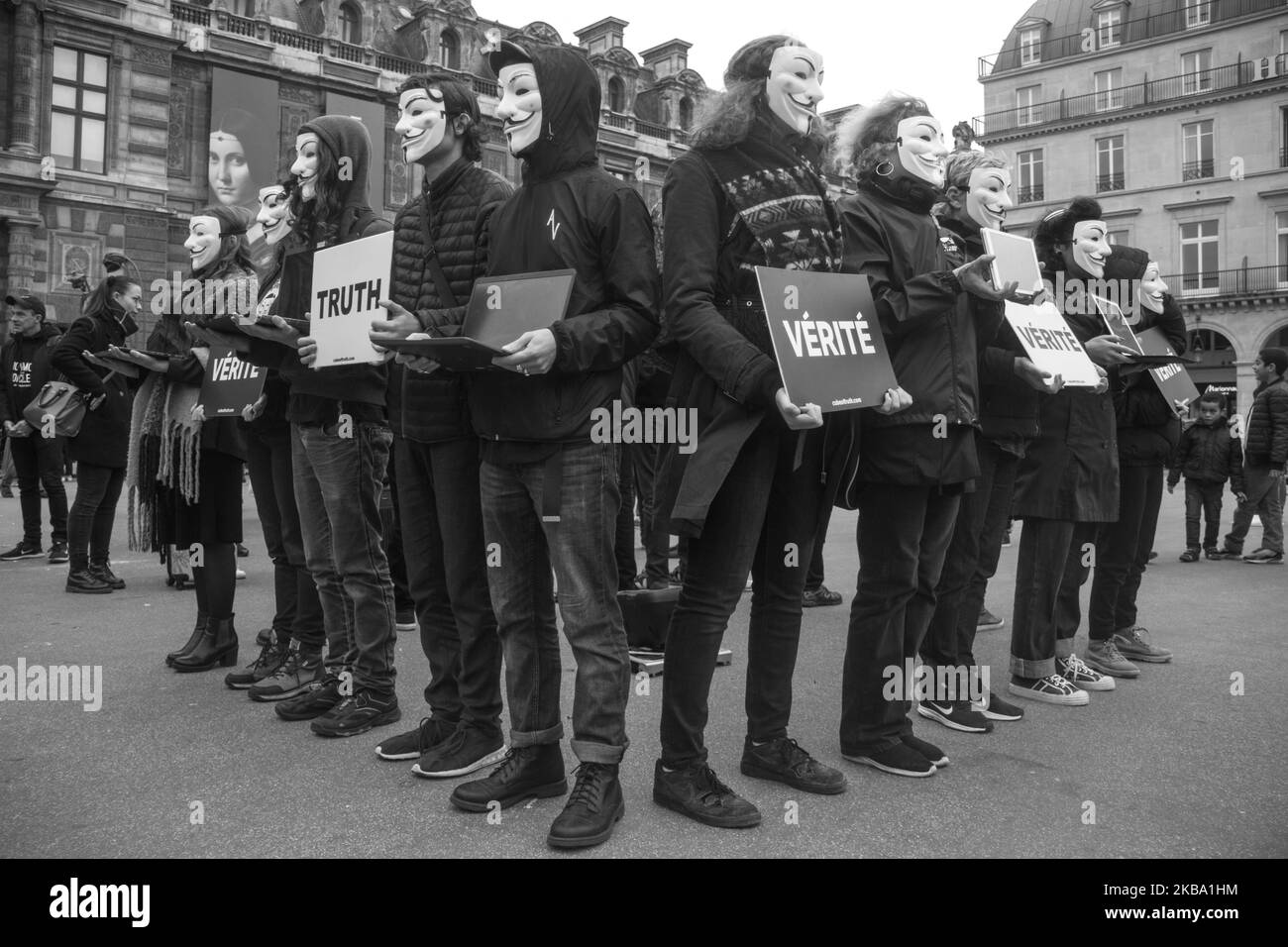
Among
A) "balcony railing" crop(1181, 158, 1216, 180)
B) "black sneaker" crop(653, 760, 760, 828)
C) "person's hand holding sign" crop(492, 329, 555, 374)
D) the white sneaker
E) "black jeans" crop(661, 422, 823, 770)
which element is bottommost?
"black sneaker" crop(653, 760, 760, 828)

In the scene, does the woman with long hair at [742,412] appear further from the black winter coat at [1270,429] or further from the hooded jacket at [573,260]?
the black winter coat at [1270,429]

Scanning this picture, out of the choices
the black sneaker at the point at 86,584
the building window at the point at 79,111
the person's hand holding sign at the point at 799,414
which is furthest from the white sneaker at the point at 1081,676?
the building window at the point at 79,111

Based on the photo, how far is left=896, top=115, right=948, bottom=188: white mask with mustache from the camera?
11.4 feet

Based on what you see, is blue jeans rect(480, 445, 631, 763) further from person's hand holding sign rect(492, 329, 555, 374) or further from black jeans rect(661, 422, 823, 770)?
person's hand holding sign rect(492, 329, 555, 374)

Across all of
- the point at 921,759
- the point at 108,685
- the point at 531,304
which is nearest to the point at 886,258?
the point at 531,304

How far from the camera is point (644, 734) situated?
3881 mm

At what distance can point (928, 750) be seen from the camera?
353 cm

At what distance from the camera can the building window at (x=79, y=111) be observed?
2331 cm

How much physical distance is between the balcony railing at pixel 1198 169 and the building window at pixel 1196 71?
2817 mm

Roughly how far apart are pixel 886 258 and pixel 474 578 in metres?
1.80

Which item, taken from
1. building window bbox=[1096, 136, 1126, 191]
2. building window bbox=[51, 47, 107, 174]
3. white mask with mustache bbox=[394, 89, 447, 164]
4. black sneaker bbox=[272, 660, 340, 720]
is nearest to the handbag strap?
white mask with mustache bbox=[394, 89, 447, 164]

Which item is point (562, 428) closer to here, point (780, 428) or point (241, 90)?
point (780, 428)

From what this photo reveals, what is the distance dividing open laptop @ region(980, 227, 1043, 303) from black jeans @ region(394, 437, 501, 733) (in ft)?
6.97

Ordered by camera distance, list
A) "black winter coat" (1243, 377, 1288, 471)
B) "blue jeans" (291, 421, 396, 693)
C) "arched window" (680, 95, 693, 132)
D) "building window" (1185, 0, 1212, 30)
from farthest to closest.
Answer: "building window" (1185, 0, 1212, 30) → "arched window" (680, 95, 693, 132) → "black winter coat" (1243, 377, 1288, 471) → "blue jeans" (291, 421, 396, 693)
